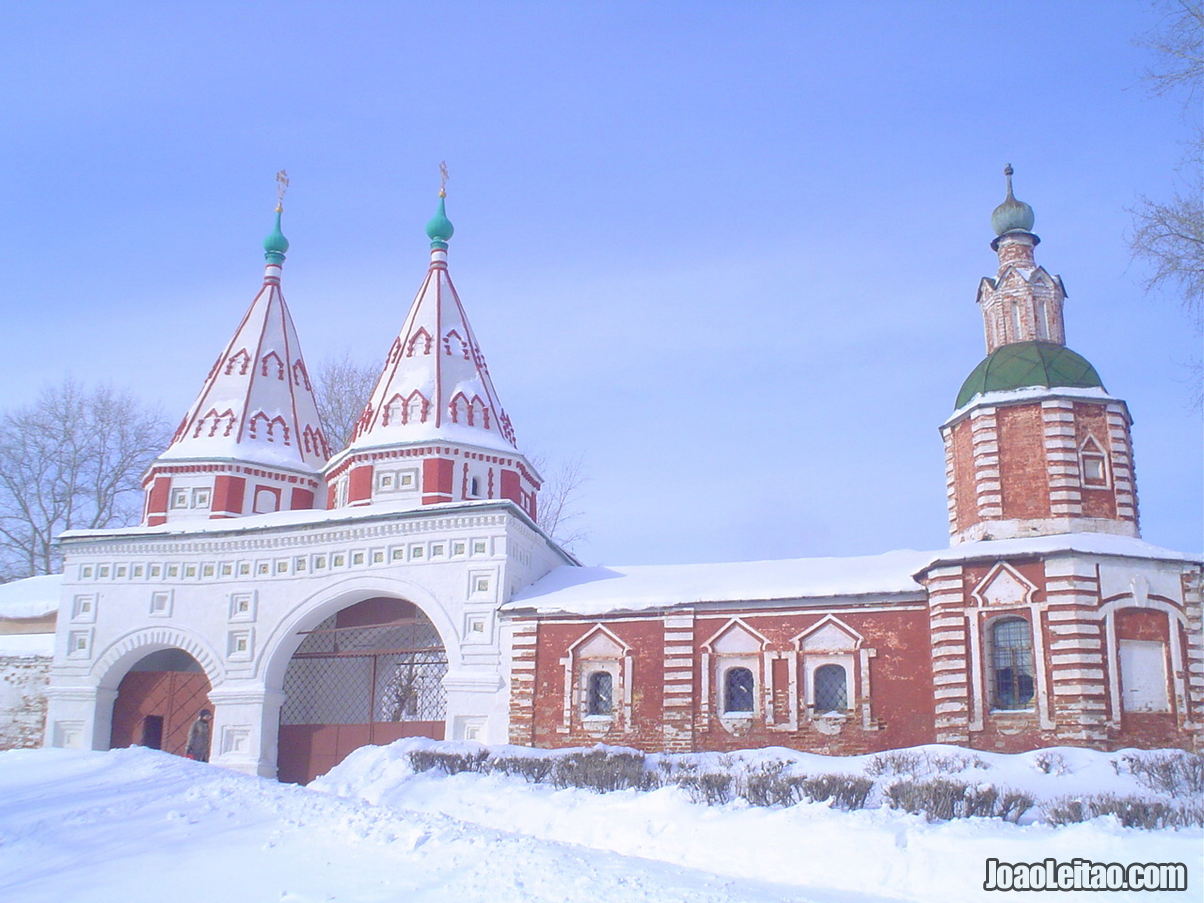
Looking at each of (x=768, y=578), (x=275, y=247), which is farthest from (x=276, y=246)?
(x=768, y=578)

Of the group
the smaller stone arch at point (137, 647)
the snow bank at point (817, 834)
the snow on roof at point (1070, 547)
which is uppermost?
the snow on roof at point (1070, 547)

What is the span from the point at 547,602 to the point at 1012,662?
276 inches

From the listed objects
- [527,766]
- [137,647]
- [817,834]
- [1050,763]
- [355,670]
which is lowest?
[817,834]

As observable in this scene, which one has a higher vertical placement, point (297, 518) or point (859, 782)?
point (297, 518)

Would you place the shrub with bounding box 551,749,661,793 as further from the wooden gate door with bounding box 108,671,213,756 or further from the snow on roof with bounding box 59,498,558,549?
the wooden gate door with bounding box 108,671,213,756

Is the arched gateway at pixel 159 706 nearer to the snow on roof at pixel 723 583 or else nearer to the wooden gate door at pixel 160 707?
the wooden gate door at pixel 160 707

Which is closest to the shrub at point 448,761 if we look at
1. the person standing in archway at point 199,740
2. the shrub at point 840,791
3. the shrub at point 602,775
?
the shrub at point 602,775

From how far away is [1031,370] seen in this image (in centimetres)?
1666

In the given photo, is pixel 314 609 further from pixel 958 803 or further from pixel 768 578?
pixel 958 803

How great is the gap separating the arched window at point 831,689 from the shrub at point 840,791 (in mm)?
6189

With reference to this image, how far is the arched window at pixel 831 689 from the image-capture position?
16.3 metres

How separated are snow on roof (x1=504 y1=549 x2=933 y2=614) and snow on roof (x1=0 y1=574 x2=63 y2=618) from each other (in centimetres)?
1015

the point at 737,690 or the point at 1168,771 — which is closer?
the point at 1168,771

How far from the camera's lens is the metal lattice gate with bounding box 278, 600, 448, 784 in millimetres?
18922
